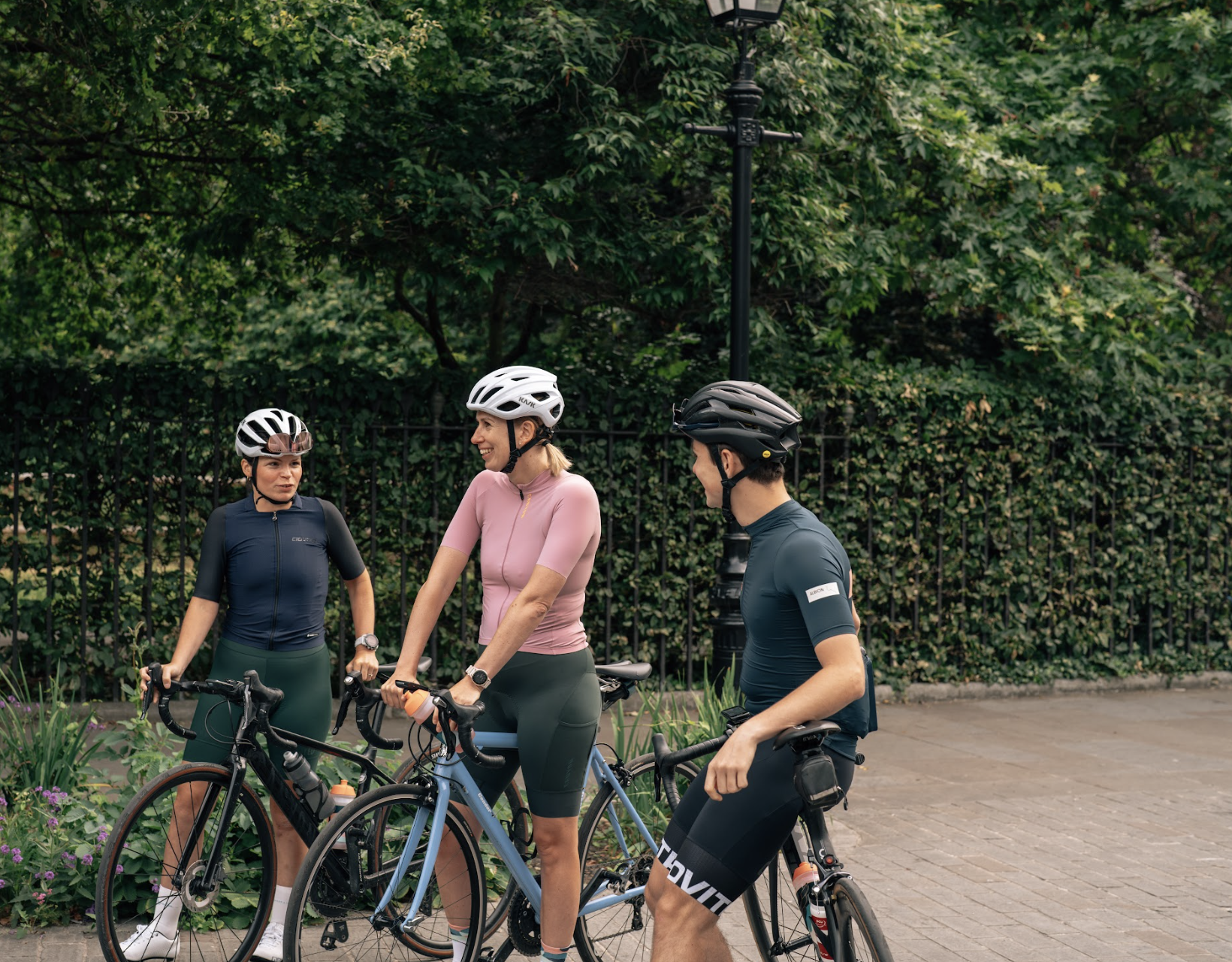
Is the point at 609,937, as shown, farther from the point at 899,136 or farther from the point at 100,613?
the point at 899,136

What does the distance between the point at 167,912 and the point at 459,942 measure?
1.01 metres

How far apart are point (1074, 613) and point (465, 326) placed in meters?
6.44

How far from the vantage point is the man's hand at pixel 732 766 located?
3.07 m

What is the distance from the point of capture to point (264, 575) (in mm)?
4762

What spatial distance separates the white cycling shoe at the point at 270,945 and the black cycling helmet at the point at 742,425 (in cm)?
228

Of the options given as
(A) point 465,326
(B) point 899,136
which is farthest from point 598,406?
(A) point 465,326

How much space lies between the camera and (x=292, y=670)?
15.6 feet

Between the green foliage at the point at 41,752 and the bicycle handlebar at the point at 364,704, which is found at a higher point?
the bicycle handlebar at the point at 364,704

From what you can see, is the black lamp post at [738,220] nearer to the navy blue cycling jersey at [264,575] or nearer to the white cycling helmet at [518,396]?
the navy blue cycling jersey at [264,575]

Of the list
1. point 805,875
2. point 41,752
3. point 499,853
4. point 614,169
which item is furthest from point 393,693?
point 614,169

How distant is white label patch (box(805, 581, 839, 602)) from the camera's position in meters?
3.21

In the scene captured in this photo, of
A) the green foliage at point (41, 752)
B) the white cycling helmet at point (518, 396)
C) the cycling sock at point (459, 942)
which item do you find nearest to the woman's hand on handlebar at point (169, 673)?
the green foliage at point (41, 752)

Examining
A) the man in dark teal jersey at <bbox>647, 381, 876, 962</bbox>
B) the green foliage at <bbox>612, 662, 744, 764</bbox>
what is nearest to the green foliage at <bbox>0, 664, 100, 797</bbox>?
the green foliage at <bbox>612, 662, 744, 764</bbox>

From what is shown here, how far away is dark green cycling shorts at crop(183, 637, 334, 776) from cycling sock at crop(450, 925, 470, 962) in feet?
2.74
